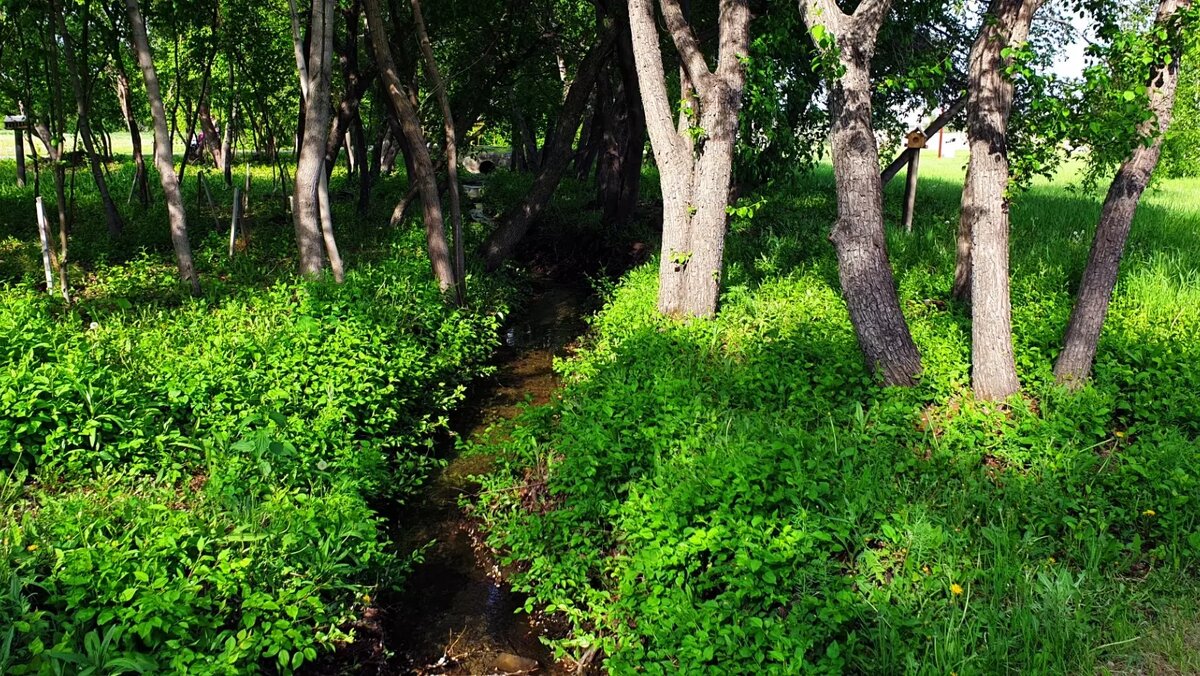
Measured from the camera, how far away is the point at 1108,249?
561cm

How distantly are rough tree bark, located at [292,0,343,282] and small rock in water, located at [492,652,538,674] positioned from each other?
5.93 metres

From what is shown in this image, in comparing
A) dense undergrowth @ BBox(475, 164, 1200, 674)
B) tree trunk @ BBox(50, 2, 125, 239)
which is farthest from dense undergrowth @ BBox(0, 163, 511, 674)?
tree trunk @ BBox(50, 2, 125, 239)

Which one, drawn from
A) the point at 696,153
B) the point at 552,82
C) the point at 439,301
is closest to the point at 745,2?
the point at 696,153

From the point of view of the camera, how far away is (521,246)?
16.9 metres

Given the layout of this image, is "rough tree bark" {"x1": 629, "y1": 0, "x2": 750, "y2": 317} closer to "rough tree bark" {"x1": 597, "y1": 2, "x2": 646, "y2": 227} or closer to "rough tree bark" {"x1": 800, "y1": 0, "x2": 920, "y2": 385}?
"rough tree bark" {"x1": 800, "y1": 0, "x2": 920, "y2": 385}

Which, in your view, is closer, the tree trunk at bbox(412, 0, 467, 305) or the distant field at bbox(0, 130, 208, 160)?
the tree trunk at bbox(412, 0, 467, 305)

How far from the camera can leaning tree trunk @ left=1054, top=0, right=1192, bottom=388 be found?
17.4ft

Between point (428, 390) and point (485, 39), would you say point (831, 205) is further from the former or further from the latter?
point (428, 390)

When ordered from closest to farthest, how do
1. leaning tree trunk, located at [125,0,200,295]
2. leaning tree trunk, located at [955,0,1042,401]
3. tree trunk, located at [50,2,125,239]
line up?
leaning tree trunk, located at [955,0,1042,401], leaning tree trunk, located at [125,0,200,295], tree trunk, located at [50,2,125,239]

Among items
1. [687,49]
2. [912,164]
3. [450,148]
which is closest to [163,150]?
[450,148]

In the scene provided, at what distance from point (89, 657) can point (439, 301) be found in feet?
23.0

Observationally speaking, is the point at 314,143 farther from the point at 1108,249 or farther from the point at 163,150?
the point at 1108,249

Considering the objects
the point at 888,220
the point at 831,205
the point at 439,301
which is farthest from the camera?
the point at 831,205

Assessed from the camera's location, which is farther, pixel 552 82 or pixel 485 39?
Result: pixel 552 82
